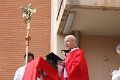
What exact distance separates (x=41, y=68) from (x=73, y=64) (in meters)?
0.60

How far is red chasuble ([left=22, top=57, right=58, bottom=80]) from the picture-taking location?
27.5 ft

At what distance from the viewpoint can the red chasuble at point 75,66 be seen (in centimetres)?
846

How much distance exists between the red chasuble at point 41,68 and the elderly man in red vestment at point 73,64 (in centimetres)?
20

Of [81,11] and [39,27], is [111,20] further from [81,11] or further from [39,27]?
[39,27]

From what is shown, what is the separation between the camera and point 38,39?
48.8 feet

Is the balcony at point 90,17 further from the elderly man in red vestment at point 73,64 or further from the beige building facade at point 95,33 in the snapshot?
the elderly man in red vestment at point 73,64

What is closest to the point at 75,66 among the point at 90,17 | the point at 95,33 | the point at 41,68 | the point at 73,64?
the point at 73,64

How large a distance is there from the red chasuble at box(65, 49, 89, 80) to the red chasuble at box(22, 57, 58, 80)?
10.9 inches

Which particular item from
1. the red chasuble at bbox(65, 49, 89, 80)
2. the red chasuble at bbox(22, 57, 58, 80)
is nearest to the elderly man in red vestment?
the red chasuble at bbox(65, 49, 89, 80)

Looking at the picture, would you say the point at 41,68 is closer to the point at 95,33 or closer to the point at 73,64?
the point at 73,64

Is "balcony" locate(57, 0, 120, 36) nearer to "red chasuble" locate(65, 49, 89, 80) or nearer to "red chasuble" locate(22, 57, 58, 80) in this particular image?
"red chasuble" locate(65, 49, 89, 80)

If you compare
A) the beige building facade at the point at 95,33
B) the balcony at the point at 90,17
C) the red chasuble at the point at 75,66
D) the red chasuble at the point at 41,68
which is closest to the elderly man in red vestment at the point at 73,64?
the red chasuble at the point at 75,66

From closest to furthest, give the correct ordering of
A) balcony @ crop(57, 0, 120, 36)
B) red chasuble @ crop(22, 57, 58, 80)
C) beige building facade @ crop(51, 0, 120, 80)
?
1. red chasuble @ crop(22, 57, 58, 80)
2. balcony @ crop(57, 0, 120, 36)
3. beige building facade @ crop(51, 0, 120, 80)

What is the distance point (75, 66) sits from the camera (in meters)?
8.45
